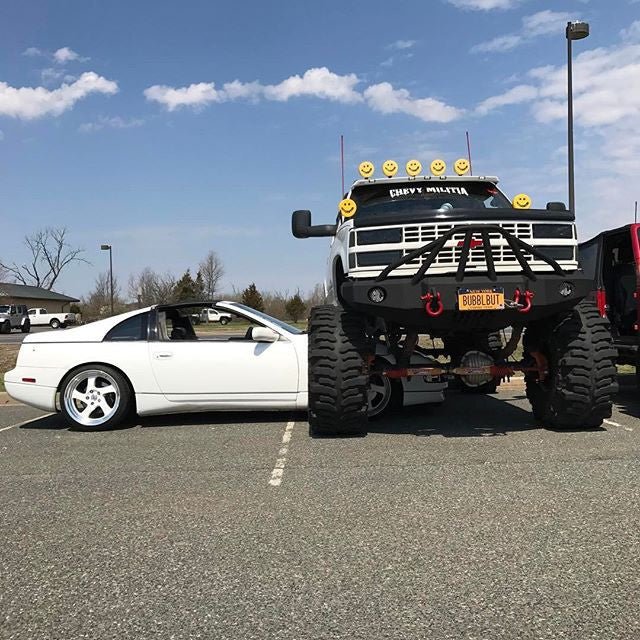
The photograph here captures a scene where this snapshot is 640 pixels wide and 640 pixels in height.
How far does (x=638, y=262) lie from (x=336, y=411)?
405 cm

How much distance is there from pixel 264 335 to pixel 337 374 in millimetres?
1382

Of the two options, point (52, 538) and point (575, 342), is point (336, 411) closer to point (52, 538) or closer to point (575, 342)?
point (575, 342)

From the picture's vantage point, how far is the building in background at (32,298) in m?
63.1

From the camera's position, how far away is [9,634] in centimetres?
255

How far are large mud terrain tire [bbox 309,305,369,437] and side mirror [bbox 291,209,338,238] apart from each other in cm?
140

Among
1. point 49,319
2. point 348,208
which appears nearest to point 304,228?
point 348,208

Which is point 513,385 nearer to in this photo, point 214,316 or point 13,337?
point 214,316

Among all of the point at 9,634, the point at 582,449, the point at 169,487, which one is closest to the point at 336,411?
the point at 169,487

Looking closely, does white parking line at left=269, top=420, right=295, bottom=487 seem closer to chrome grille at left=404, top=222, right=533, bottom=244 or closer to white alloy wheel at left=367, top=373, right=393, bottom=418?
white alloy wheel at left=367, top=373, right=393, bottom=418

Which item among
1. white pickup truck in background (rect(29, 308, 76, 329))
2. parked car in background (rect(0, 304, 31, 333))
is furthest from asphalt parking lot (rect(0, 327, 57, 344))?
parked car in background (rect(0, 304, 31, 333))

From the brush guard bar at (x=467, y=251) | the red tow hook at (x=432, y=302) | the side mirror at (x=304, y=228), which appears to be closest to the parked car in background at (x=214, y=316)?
the side mirror at (x=304, y=228)

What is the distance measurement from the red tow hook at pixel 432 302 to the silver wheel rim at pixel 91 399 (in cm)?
338

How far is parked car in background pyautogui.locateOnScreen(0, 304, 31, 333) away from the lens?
40.3 metres

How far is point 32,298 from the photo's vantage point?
6581cm
